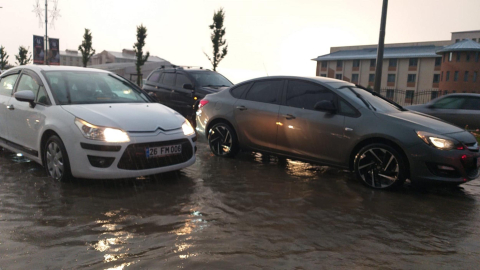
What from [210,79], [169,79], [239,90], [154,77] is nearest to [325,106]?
[239,90]

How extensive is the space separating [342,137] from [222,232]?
9.15ft

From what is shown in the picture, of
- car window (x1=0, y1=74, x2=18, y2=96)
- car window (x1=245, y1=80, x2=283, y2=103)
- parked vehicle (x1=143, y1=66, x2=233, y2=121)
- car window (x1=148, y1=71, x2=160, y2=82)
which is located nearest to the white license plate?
car window (x1=245, y1=80, x2=283, y2=103)

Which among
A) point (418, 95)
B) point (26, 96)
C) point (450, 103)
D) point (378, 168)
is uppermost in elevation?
point (418, 95)

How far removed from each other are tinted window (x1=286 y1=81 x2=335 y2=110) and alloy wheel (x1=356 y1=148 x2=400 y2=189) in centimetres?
111

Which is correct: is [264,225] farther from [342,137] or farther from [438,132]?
[438,132]

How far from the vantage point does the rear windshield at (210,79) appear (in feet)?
41.8

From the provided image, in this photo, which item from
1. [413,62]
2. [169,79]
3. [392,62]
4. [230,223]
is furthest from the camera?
[392,62]

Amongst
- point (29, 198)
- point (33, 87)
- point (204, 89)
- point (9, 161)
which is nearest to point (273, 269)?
point (29, 198)

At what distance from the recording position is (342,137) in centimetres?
588

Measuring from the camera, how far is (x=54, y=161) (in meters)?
5.30

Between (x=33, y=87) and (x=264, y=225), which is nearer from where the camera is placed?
(x=264, y=225)

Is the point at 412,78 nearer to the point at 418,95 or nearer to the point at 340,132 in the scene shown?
the point at 418,95

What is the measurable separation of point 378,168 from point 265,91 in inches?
95.2

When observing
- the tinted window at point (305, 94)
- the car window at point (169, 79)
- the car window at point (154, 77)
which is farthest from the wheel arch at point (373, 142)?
the car window at point (154, 77)
